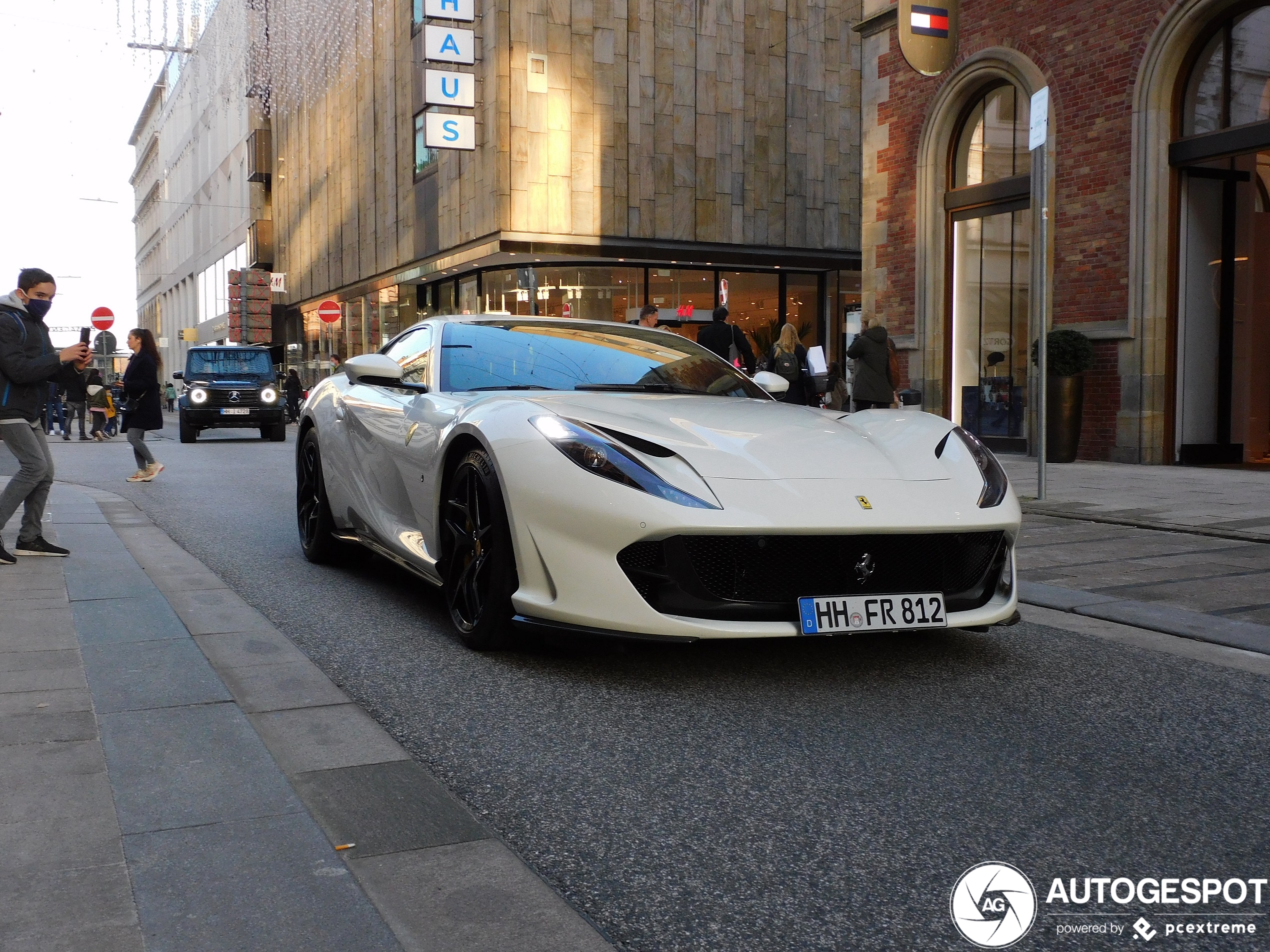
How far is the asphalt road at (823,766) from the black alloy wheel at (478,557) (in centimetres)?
14

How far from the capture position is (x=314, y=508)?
6.91m

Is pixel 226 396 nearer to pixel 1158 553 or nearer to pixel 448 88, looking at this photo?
pixel 448 88

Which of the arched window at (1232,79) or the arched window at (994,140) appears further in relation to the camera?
the arched window at (994,140)

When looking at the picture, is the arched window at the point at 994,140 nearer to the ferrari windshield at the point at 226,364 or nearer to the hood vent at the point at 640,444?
the hood vent at the point at 640,444

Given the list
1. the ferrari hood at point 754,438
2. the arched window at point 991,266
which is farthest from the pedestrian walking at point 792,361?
the ferrari hood at point 754,438

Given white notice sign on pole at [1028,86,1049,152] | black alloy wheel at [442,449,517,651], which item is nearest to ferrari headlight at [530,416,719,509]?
black alloy wheel at [442,449,517,651]

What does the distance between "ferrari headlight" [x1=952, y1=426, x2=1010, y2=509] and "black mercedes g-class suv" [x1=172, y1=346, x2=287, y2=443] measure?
66.6ft

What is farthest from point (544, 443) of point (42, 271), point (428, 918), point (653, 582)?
point (42, 271)

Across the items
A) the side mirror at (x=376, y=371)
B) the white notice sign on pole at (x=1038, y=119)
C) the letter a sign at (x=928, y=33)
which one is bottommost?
the side mirror at (x=376, y=371)

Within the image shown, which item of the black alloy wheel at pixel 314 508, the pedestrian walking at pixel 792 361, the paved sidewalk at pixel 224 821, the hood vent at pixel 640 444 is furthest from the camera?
the pedestrian walking at pixel 792 361

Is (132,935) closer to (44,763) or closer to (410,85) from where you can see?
(44,763)

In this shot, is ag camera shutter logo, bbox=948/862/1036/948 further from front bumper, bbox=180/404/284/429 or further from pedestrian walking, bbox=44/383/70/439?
pedestrian walking, bbox=44/383/70/439

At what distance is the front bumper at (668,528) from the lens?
151 inches

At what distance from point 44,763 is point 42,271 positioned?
15.8 ft
